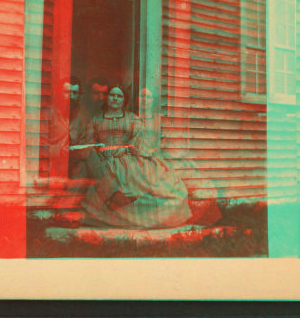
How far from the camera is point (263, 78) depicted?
272 centimetres

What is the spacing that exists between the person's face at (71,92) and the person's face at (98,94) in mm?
109

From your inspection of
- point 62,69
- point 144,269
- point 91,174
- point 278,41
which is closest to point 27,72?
point 62,69

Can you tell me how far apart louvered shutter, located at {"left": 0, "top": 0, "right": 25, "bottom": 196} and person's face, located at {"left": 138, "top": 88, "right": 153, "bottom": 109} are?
864 millimetres

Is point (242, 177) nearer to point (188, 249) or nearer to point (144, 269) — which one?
point (188, 249)

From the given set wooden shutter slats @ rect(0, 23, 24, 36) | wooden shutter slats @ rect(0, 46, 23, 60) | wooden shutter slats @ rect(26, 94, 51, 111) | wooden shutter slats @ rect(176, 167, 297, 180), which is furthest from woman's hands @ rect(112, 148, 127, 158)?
wooden shutter slats @ rect(0, 23, 24, 36)

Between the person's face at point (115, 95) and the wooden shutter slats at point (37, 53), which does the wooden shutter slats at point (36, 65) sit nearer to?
the wooden shutter slats at point (37, 53)

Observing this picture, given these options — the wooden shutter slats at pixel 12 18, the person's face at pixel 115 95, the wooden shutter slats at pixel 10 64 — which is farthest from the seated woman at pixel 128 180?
the wooden shutter slats at pixel 12 18

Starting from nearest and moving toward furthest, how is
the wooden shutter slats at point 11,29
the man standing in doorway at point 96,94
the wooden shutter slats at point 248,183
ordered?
the wooden shutter slats at point 11,29
the man standing in doorway at point 96,94
the wooden shutter slats at point 248,183

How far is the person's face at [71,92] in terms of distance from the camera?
2.51m

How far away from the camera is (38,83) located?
98.5 inches

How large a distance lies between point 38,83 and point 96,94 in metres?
0.42

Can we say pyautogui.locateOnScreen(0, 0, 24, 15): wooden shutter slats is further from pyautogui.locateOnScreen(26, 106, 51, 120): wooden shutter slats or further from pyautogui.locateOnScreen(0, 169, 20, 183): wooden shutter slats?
pyautogui.locateOnScreen(0, 169, 20, 183): wooden shutter slats

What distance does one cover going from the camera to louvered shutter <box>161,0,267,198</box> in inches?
105

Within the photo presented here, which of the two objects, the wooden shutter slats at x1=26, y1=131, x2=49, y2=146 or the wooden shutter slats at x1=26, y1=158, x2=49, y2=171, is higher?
the wooden shutter slats at x1=26, y1=131, x2=49, y2=146
